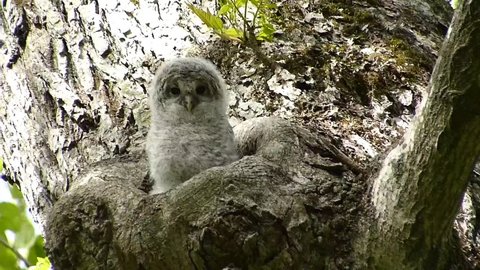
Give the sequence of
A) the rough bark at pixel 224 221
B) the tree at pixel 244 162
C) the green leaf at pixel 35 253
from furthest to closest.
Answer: the green leaf at pixel 35 253, the rough bark at pixel 224 221, the tree at pixel 244 162

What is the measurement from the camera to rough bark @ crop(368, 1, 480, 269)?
1.67 meters

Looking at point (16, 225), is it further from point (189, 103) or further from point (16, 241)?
point (189, 103)

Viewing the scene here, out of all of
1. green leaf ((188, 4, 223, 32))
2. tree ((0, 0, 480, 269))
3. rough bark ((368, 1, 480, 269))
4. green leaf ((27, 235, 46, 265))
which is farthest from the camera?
green leaf ((27, 235, 46, 265))

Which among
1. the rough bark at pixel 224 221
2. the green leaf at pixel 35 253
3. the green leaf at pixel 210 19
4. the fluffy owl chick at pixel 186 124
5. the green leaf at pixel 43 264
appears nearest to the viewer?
the rough bark at pixel 224 221

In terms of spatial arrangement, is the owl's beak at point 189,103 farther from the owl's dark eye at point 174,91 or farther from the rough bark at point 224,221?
the rough bark at point 224,221

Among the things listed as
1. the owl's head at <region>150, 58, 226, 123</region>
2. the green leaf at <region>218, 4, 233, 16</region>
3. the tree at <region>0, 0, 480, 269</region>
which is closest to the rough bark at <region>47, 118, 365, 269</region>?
the tree at <region>0, 0, 480, 269</region>

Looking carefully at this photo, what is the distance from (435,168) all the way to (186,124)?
50.1 inches

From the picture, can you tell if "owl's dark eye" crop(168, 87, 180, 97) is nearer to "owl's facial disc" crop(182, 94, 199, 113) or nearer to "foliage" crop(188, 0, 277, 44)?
"owl's facial disc" crop(182, 94, 199, 113)

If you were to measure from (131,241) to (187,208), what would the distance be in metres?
0.19

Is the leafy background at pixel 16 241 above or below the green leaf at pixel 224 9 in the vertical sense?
below

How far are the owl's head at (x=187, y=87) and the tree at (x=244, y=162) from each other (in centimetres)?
13

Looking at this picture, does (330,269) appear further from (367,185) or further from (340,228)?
(367,185)

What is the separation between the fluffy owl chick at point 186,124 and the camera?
256 cm

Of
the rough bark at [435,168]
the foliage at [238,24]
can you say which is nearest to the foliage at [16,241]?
the foliage at [238,24]
